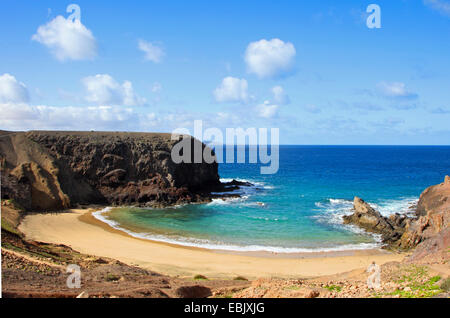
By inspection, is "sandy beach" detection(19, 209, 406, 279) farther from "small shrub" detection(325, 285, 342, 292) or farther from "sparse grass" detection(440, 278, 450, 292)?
"sparse grass" detection(440, 278, 450, 292)

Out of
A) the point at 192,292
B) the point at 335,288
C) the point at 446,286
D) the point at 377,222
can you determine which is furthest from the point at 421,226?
the point at 192,292

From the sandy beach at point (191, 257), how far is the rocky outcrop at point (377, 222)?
3945 millimetres

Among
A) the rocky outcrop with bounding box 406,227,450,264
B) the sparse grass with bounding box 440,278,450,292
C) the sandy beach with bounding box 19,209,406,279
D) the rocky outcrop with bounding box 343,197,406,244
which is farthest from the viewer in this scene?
the rocky outcrop with bounding box 343,197,406,244

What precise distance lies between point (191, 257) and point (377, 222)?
703 inches

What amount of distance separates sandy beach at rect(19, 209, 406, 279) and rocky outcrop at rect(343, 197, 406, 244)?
12.9 ft

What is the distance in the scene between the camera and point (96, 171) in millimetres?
43531

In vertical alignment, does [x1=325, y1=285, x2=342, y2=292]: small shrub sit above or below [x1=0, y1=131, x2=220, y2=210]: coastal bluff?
below

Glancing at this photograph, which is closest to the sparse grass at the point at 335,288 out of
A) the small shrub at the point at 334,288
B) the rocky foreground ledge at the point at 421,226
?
the small shrub at the point at 334,288

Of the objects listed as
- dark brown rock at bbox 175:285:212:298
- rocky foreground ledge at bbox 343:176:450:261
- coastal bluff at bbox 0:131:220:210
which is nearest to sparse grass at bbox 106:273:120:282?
dark brown rock at bbox 175:285:212:298

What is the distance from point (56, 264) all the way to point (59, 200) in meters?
22.9

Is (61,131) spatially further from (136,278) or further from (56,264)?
(136,278)

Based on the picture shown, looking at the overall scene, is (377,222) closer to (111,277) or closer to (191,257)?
(191,257)

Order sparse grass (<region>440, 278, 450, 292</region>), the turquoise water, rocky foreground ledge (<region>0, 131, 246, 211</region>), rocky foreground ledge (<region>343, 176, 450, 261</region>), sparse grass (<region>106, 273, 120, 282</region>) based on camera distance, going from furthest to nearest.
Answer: rocky foreground ledge (<region>0, 131, 246, 211</region>) < the turquoise water < rocky foreground ledge (<region>343, 176, 450, 261</region>) < sparse grass (<region>106, 273, 120, 282</region>) < sparse grass (<region>440, 278, 450, 292</region>)

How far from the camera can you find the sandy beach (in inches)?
767
